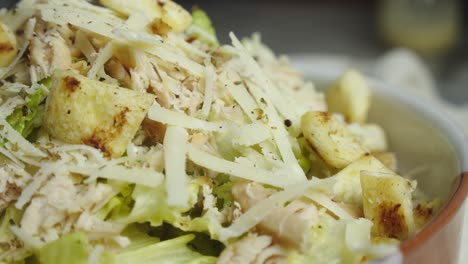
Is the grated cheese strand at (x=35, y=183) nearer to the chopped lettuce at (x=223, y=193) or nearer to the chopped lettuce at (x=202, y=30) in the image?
the chopped lettuce at (x=223, y=193)

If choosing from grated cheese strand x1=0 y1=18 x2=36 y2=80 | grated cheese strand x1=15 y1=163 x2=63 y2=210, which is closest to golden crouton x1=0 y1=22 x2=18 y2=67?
grated cheese strand x1=0 y1=18 x2=36 y2=80

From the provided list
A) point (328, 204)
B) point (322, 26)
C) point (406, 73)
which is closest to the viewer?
point (328, 204)

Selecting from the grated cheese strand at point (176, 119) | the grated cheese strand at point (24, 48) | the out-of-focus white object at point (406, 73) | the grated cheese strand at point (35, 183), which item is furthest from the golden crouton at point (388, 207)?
the out-of-focus white object at point (406, 73)

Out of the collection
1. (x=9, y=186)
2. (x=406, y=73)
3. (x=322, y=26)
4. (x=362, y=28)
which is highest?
(x=9, y=186)

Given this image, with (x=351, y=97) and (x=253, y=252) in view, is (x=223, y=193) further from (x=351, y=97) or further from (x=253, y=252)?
(x=351, y=97)

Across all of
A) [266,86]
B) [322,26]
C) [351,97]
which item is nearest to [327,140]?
[266,86]

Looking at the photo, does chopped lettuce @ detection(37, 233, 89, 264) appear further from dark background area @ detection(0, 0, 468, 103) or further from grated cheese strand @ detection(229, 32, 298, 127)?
dark background area @ detection(0, 0, 468, 103)
